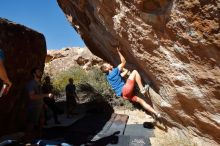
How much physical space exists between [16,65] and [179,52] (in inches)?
189

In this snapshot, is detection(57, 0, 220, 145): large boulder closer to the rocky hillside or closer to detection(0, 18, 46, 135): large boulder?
detection(0, 18, 46, 135): large boulder

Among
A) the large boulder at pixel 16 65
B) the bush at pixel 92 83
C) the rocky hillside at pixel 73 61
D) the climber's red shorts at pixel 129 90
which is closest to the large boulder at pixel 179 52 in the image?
the climber's red shorts at pixel 129 90

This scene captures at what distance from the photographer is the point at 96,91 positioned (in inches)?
591

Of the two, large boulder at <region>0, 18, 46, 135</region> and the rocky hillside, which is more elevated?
the rocky hillside

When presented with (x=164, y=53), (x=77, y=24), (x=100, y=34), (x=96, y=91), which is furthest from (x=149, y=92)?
(x=96, y=91)

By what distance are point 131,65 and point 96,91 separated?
22.1 ft

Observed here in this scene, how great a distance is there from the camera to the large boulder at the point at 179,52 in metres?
4.52

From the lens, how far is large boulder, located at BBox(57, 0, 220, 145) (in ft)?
14.8

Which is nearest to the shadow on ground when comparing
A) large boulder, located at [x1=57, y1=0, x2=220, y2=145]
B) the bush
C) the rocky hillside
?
the bush

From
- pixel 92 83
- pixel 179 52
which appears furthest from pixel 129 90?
pixel 92 83

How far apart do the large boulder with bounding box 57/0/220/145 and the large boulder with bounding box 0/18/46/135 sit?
2.42 meters

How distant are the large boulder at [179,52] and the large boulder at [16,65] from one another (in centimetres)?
242

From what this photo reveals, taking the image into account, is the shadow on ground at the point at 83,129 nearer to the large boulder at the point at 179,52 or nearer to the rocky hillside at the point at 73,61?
the large boulder at the point at 179,52

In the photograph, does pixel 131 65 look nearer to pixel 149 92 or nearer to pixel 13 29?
pixel 149 92
